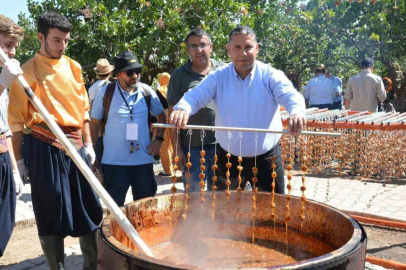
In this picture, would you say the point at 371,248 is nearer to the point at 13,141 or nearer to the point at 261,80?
the point at 261,80

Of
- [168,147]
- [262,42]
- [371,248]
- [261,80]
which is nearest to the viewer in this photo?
[261,80]

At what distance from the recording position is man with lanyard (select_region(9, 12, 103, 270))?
318cm

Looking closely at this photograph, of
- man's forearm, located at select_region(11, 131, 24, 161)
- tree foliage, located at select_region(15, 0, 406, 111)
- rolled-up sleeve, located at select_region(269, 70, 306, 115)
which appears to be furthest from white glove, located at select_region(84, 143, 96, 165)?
tree foliage, located at select_region(15, 0, 406, 111)

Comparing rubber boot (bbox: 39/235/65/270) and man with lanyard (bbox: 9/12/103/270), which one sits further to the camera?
rubber boot (bbox: 39/235/65/270)

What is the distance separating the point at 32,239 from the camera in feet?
15.8

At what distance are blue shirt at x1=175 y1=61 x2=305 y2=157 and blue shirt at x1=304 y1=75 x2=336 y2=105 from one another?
6900 mm

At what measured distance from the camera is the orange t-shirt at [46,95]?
3172 millimetres

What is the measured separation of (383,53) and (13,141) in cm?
1444

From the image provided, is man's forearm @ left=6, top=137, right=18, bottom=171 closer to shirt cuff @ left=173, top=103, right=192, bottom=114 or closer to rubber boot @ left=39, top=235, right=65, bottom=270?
rubber boot @ left=39, top=235, right=65, bottom=270

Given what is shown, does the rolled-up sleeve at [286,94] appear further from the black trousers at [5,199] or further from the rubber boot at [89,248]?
the black trousers at [5,199]

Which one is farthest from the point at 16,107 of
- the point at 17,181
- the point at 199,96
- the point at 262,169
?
the point at 262,169

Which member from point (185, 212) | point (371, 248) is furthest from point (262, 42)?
point (185, 212)

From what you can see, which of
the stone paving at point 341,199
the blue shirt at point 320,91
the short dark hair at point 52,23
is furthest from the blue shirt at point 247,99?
the blue shirt at point 320,91

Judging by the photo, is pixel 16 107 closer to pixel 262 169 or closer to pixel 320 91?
pixel 262 169
